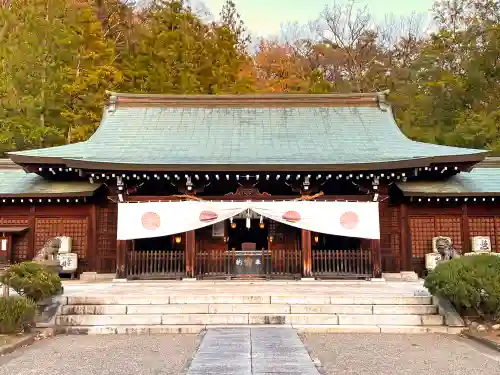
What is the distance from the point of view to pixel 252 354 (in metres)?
6.80

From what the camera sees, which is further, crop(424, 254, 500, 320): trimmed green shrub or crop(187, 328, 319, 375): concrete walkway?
crop(424, 254, 500, 320): trimmed green shrub

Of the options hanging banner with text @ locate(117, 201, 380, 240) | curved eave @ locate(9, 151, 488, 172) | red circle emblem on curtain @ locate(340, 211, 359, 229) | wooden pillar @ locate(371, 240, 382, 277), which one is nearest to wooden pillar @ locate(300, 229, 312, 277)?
hanging banner with text @ locate(117, 201, 380, 240)

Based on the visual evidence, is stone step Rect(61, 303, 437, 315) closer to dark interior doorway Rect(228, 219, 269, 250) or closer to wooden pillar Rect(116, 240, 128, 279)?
wooden pillar Rect(116, 240, 128, 279)

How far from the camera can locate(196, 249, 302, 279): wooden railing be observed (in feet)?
46.9

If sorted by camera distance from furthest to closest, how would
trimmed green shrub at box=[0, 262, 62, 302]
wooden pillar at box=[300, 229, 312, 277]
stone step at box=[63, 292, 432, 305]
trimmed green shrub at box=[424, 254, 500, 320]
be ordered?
wooden pillar at box=[300, 229, 312, 277] < stone step at box=[63, 292, 432, 305] < trimmed green shrub at box=[0, 262, 62, 302] < trimmed green shrub at box=[424, 254, 500, 320]

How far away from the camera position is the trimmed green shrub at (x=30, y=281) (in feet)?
29.8

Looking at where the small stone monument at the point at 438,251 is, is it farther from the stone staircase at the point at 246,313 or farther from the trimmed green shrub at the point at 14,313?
the trimmed green shrub at the point at 14,313

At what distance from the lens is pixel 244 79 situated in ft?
97.2

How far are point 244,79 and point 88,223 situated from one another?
1674 centimetres

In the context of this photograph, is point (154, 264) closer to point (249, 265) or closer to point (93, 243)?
point (93, 243)

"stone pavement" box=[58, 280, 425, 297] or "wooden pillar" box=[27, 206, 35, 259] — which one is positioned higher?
"wooden pillar" box=[27, 206, 35, 259]

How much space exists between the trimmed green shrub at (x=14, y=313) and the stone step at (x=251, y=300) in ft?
4.90

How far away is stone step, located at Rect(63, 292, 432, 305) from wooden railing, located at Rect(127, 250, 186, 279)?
3.97 metres

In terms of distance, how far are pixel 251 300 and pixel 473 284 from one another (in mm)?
4365
